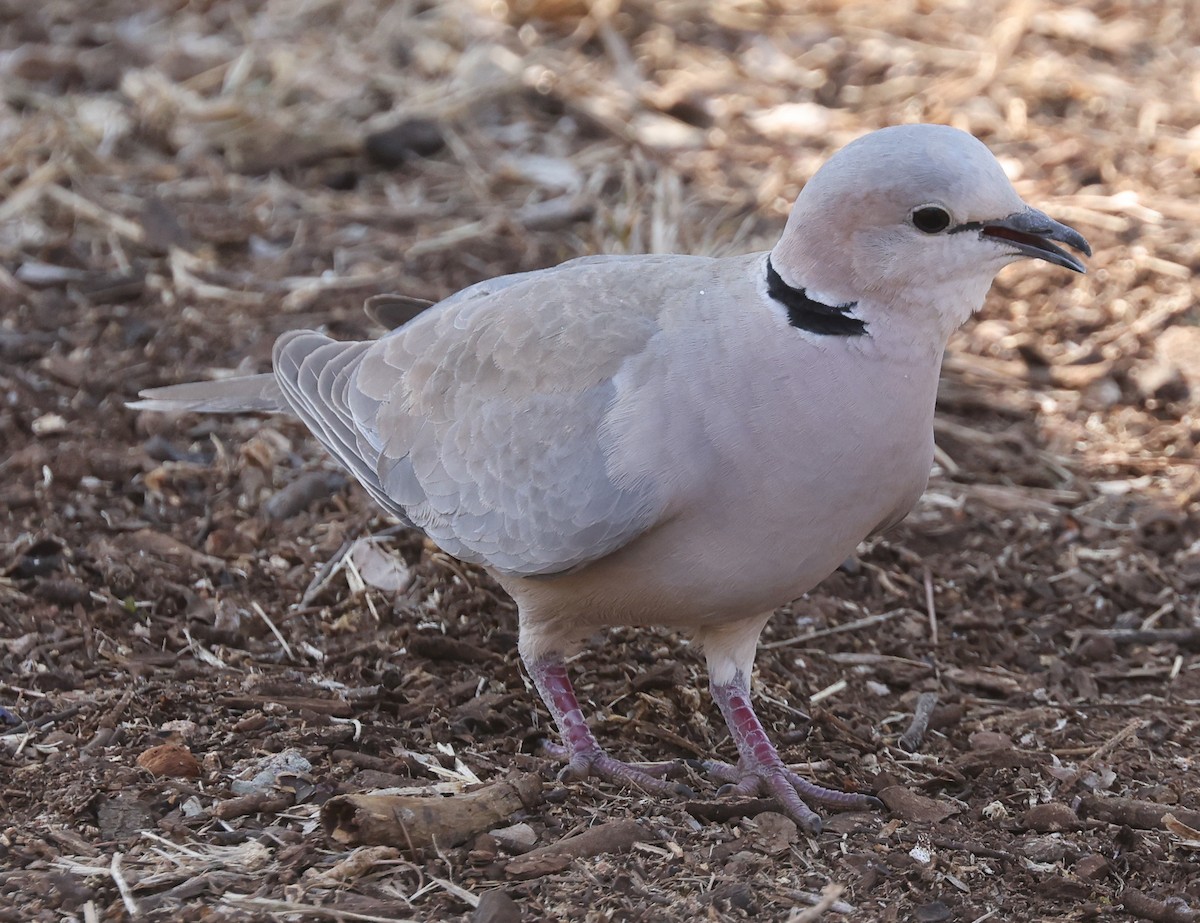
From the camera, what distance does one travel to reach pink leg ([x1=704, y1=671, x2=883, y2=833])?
10.6 feet

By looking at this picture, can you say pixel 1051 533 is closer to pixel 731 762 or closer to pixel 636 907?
pixel 731 762

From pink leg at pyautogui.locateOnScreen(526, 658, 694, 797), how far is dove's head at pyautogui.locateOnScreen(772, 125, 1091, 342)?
1.11 meters

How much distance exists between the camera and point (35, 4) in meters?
7.57

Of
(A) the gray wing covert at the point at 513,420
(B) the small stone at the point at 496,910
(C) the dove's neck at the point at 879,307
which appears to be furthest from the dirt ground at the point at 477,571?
(C) the dove's neck at the point at 879,307

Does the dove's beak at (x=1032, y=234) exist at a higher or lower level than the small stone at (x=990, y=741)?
higher

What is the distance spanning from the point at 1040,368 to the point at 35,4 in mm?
5340

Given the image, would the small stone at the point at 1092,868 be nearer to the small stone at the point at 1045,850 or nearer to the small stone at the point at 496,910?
the small stone at the point at 1045,850

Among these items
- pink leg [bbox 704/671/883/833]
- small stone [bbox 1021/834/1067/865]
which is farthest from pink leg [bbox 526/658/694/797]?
small stone [bbox 1021/834/1067/865]

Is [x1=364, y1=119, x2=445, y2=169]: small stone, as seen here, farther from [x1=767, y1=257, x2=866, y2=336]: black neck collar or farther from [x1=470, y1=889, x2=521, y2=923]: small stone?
[x1=470, y1=889, x2=521, y2=923]: small stone

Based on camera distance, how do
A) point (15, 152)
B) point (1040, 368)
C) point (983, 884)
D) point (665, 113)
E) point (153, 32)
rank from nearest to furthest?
point (983, 884) → point (1040, 368) → point (15, 152) → point (665, 113) → point (153, 32)

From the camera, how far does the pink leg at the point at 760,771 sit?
3.23 meters

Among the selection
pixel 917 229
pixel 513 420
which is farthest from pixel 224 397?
pixel 917 229

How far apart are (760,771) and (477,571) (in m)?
1.20

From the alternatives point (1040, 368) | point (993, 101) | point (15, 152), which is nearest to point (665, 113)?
point (993, 101)
